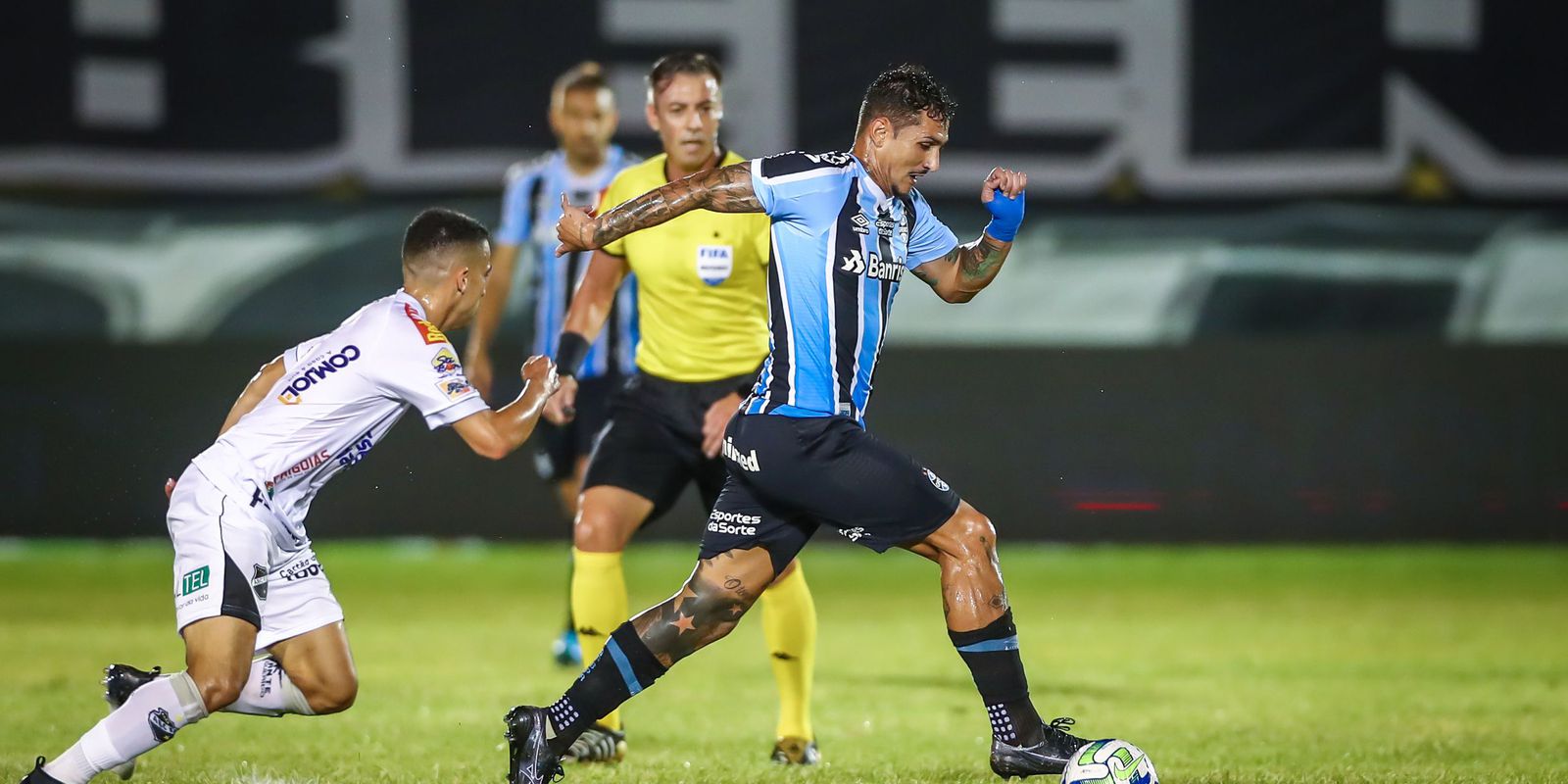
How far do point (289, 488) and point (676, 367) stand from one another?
1.48 m

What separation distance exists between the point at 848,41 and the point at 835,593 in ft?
11.9

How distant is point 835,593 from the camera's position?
1041 centimetres

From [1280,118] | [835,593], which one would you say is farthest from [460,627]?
[1280,118]

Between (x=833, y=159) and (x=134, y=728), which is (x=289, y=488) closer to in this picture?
(x=134, y=728)

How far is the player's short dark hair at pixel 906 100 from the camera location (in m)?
4.64

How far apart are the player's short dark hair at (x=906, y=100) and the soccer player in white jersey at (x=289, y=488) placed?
1130 mm

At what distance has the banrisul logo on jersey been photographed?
15.3ft

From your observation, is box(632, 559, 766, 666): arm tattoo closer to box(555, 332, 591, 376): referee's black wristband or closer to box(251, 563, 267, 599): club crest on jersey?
box(251, 563, 267, 599): club crest on jersey

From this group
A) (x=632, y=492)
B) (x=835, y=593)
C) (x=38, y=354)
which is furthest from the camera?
(x=38, y=354)

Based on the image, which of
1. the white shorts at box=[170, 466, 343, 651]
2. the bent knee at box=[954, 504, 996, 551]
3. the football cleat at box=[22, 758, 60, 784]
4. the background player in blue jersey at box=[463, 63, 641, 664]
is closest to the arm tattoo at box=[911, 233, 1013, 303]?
the bent knee at box=[954, 504, 996, 551]

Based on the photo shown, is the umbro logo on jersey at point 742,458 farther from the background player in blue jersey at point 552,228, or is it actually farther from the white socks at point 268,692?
the background player in blue jersey at point 552,228

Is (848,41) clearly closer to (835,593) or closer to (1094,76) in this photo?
(1094,76)

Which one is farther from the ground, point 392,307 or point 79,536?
point 392,307

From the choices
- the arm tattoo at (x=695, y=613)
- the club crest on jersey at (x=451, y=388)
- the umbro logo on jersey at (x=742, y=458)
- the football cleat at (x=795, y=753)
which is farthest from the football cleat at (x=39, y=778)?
the football cleat at (x=795, y=753)
